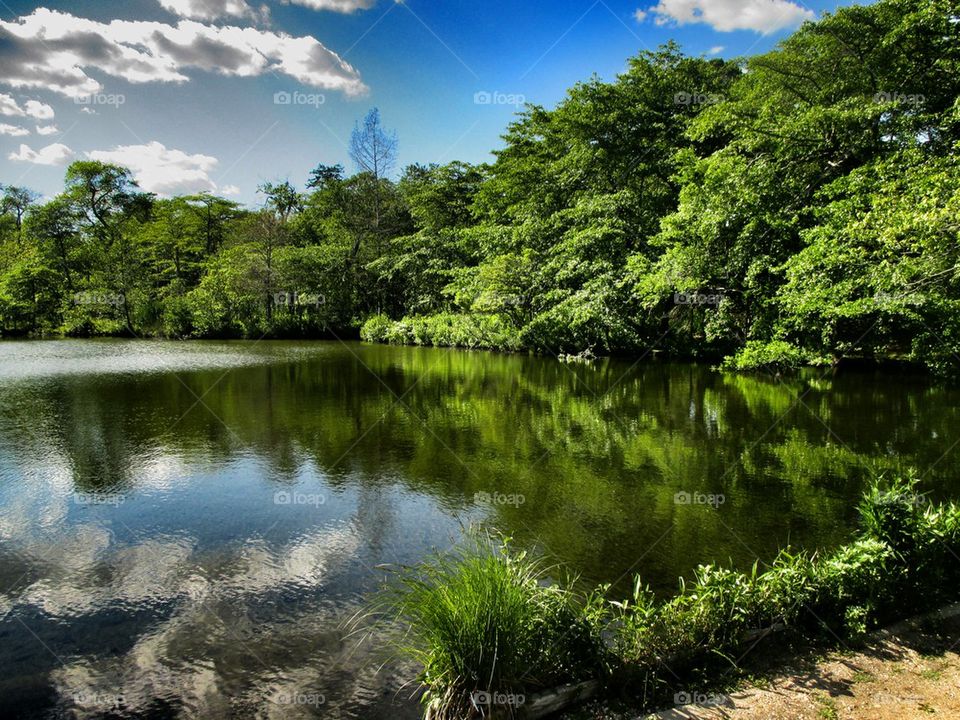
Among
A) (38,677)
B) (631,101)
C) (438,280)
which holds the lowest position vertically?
(38,677)

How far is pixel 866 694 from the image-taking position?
3.46 m

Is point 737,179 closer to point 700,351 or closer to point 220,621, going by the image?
point 700,351

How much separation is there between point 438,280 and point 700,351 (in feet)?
67.6

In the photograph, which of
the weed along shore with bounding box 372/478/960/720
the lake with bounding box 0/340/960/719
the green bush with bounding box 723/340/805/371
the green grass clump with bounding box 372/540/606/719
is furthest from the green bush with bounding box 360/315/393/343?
the green grass clump with bounding box 372/540/606/719

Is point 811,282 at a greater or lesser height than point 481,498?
greater

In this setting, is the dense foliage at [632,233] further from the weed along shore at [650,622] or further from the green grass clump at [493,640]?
the green grass clump at [493,640]

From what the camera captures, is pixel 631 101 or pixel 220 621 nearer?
pixel 220 621

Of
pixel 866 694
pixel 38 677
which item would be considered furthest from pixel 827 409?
pixel 38 677

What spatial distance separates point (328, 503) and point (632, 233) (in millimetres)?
23768

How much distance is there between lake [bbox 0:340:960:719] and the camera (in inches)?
170

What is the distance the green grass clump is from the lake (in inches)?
31.4

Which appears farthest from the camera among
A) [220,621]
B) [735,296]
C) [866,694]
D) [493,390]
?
[735,296]

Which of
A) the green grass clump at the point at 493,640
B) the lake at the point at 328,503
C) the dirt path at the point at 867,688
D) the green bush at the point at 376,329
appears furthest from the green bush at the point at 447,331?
the green grass clump at the point at 493,640

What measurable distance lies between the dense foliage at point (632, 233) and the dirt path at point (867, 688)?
24.8ft
